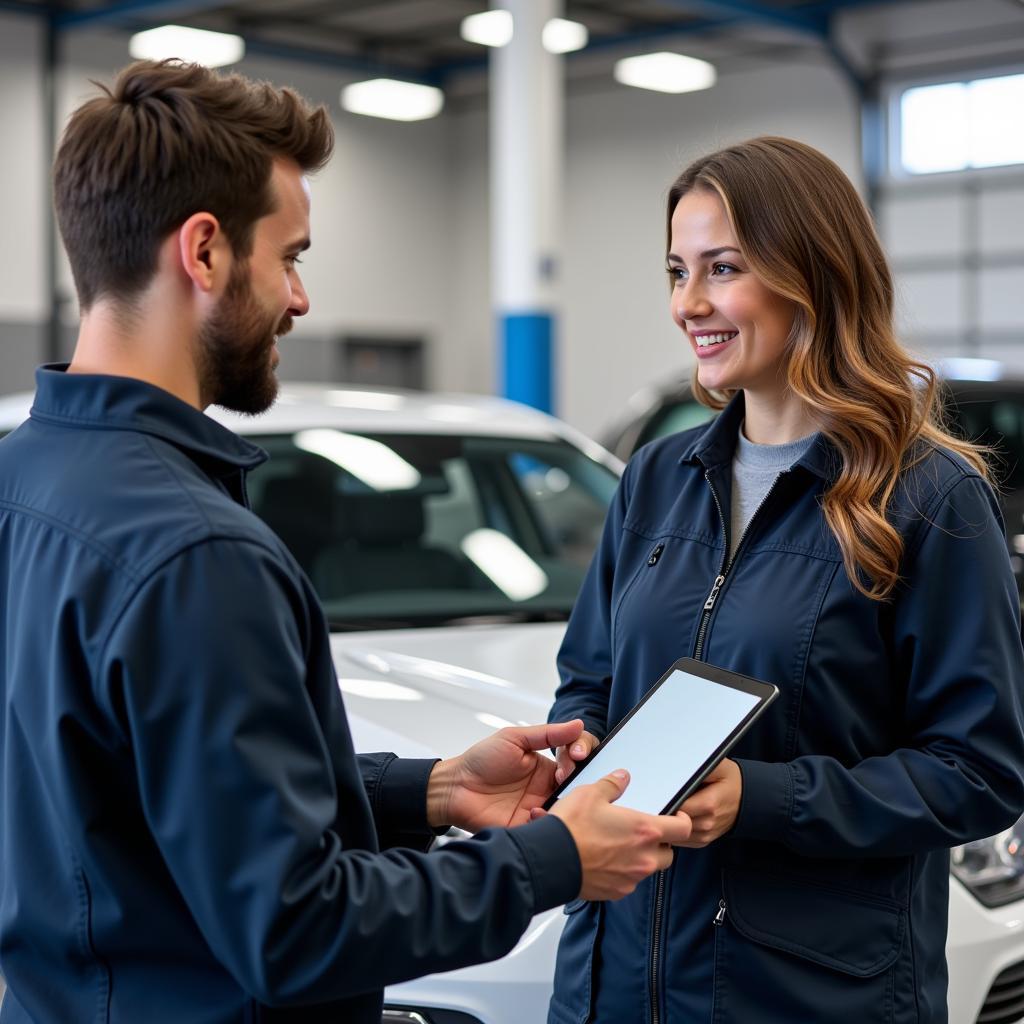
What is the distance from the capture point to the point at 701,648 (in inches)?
74.4

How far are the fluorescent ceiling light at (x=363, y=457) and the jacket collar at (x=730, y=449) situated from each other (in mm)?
1748

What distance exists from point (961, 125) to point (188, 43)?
24.4 feet

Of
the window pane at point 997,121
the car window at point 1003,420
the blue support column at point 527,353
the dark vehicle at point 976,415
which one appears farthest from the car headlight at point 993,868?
the window pane at point 997,121

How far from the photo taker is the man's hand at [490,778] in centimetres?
186

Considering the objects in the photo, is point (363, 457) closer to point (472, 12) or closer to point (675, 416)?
→ point (675, 416)

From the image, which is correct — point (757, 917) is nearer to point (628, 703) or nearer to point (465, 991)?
point (628, 703)

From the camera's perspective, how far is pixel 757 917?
1.80 m

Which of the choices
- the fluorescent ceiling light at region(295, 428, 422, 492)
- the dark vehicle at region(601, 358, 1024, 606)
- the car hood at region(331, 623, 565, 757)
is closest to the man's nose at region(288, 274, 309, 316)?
the car hood at region(331, 623, 565, 757)

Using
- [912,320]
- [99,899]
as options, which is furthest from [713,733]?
[912,320]

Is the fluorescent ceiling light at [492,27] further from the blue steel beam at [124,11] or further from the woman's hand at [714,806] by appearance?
the woman's hand at [714,806]

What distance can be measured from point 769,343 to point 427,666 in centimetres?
127

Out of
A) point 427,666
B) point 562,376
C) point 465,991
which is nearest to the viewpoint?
point 465,991

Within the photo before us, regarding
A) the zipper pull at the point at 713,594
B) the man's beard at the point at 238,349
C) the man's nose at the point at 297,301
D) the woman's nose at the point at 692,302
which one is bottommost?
the zipper pull at the point at 713,594

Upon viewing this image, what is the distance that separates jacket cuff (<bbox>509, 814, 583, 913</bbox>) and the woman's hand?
0.29m
